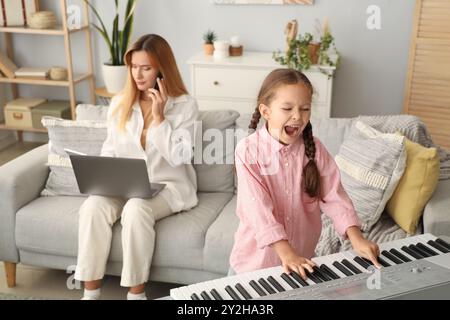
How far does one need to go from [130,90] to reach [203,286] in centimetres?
139

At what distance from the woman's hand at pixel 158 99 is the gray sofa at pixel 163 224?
0.92ft

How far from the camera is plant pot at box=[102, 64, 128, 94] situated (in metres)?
3.92

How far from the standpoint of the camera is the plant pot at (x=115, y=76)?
12.8 ft

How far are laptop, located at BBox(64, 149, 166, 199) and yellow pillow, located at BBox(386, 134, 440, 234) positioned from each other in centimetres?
100

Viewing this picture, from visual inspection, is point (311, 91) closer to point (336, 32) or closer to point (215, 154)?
point (215, 154)

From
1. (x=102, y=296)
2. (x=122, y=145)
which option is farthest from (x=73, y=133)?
(x=102, y=296)

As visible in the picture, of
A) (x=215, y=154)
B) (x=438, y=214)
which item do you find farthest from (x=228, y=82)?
(x=438, y=214)

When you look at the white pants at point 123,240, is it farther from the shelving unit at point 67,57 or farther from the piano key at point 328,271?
the shelving unit at point 67,57

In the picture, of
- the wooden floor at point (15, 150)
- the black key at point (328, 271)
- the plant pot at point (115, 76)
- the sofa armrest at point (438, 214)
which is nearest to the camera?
the black key at point (328, 271)

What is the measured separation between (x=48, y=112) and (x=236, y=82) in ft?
4.80

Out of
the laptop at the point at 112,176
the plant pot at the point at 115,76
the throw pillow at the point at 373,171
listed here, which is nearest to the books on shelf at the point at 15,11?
the plant pot at the point at 115,76

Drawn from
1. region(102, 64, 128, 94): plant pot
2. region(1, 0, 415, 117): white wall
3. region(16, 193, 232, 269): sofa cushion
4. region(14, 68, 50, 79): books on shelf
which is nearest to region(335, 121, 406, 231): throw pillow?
region(16, 193, 232, 269): sofa cushion
